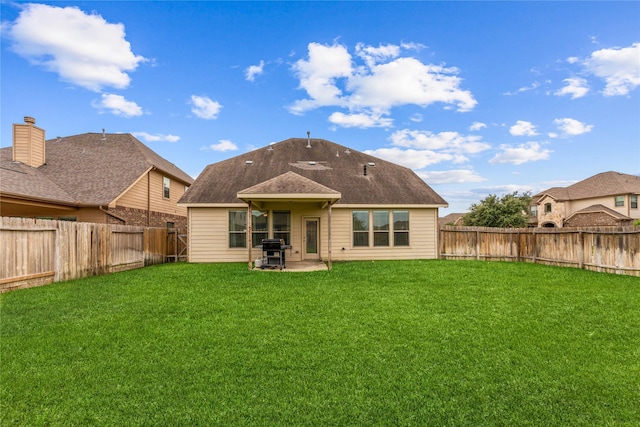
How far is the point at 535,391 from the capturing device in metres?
3.02

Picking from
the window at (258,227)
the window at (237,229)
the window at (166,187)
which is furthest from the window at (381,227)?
the window at (166,187)

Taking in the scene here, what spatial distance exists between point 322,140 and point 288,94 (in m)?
3.10

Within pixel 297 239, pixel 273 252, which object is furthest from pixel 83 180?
pixel 273 252

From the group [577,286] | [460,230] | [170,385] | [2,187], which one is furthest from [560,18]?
[2,187]

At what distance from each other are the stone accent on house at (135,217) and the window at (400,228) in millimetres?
12677

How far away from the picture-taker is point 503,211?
2764cm

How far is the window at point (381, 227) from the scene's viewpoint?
13242mm

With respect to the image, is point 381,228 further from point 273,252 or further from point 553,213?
point 553,213

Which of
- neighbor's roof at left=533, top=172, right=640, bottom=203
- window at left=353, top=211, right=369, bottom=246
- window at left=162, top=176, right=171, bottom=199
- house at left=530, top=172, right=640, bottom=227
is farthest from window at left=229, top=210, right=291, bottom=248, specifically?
neighbor's roof at left=533, top=172, right=640, bottom=203

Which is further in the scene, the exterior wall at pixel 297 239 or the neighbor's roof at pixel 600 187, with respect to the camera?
the neighbor's roof at pixel 600 187

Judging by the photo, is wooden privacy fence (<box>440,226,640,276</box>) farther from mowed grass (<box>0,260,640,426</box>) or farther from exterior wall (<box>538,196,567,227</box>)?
exterior wall (<box>538,196,567,227</box>)

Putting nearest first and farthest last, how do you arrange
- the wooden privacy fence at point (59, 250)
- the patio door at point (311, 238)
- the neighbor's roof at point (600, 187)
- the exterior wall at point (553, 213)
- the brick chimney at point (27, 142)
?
the wooden privacy fence at point (59, 250)
the patio door at point (311, 238)
the brick chimney at point (27, 142)
the neighbor's roof at point (600, 187)
the exterior wall at point (553, 213)

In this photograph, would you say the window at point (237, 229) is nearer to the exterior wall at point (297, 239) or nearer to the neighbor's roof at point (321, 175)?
the exterior wall at point (297, 239)

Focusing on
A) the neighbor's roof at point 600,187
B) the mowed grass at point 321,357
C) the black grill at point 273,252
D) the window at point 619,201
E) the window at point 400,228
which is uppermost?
the neighbor's roof at point 600,187
